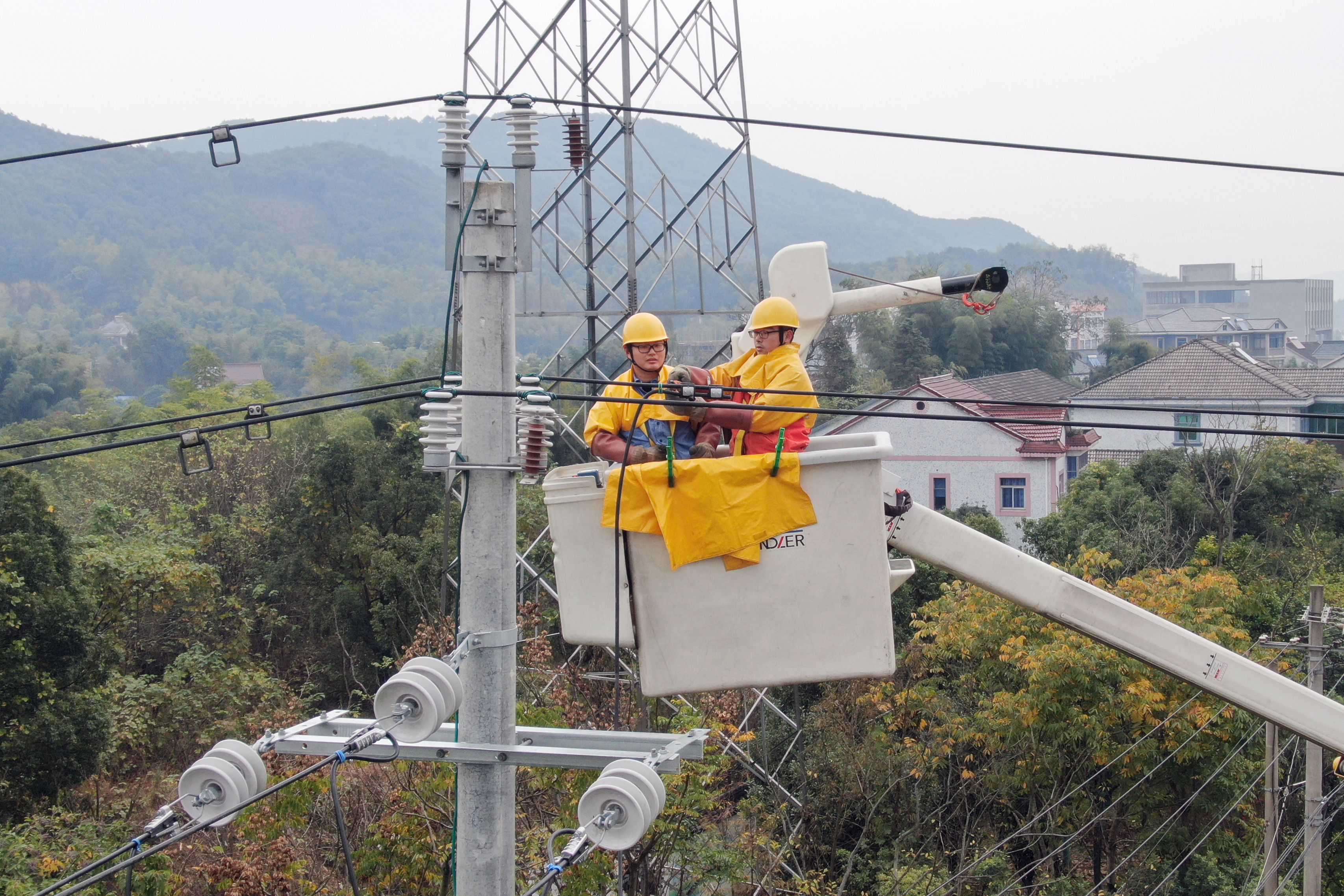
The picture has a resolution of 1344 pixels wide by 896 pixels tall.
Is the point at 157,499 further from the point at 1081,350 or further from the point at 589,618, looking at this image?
the point at 1081,350

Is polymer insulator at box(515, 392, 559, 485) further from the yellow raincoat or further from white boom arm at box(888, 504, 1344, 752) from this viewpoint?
white boom arm at box(888, 504, 1344, 752)

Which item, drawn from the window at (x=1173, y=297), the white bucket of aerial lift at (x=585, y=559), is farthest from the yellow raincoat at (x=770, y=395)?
the window at (x=1173, y=297)

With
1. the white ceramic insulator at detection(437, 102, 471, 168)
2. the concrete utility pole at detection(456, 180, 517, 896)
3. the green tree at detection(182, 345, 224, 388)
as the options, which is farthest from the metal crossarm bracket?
the green tree at detection(182, 345, 224, 388)

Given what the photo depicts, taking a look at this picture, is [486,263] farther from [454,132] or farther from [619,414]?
[619,414]

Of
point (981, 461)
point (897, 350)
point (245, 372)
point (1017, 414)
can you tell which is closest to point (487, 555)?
point (1017, 414)

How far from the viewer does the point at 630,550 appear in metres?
4.58

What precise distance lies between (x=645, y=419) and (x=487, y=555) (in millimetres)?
1082

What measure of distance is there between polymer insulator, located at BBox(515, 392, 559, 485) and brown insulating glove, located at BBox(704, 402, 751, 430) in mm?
707

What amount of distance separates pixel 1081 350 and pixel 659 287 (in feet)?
119

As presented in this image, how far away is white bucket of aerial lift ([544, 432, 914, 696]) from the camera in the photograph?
4.55 m

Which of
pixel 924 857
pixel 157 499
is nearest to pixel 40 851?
pixel 924 857

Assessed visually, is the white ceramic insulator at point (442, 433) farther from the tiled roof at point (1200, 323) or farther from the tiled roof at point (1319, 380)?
the tiled roof at point (1200, 323)

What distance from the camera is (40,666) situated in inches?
667

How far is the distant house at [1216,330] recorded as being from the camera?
84.9 meters
